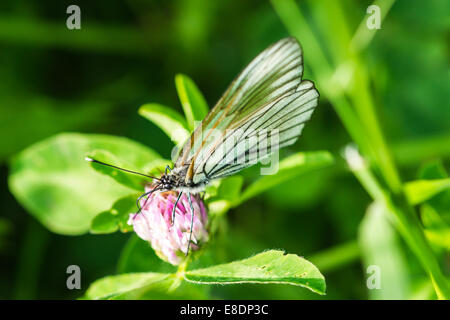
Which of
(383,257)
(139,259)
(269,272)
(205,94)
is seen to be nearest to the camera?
(269,272)

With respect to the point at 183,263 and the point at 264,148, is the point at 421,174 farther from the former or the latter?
the point at 183,263

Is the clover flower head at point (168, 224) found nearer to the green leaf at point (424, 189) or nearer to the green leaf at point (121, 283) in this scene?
the green leaf at point (121, 283)

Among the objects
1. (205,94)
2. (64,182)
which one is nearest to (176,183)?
(64,182)

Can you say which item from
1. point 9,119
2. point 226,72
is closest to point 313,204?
point 226,72

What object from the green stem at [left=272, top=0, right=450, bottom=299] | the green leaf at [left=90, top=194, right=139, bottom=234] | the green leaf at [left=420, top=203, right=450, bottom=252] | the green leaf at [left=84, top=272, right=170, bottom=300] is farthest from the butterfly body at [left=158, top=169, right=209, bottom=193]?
the green leaf at [left=420, top=203, right=450, bottom=252]

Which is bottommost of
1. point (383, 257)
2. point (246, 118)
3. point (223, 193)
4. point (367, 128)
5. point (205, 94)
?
point (383, 257)

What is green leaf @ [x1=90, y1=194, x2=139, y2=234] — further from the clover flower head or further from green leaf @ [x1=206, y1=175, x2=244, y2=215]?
green leaf @ [x1=206, y1=175, x2=244, y2=215]

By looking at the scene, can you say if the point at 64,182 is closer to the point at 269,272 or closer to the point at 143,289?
the point at 143,289
